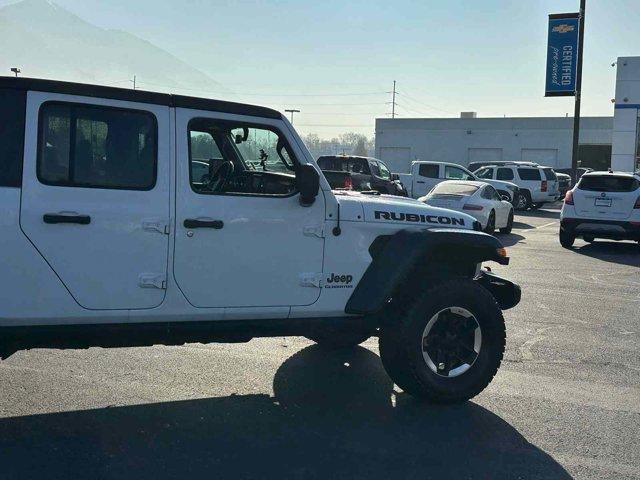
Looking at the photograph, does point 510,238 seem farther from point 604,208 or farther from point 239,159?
point 239,159

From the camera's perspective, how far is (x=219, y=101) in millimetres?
4438

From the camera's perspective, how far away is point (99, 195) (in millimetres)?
4027

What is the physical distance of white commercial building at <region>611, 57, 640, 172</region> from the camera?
31.9m

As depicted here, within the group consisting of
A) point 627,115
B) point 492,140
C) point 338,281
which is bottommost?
point 338,281

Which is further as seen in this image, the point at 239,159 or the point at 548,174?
the point at 548,174

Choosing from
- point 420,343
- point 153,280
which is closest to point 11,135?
point 153,280

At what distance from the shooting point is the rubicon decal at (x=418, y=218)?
480 cm

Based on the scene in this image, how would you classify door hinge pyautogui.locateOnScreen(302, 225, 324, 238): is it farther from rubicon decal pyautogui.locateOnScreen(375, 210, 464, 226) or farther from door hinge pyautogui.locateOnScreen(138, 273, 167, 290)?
door hinge pyautogui.locateOnScreen(138, 273, 167, 290)

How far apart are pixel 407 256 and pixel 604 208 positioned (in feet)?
34.6

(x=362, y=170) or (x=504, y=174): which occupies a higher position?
(x=504, y=174)

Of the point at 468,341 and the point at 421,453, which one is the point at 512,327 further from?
the point at 421,453

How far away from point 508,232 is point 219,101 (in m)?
14.4

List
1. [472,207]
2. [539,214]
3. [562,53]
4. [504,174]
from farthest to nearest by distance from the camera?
[562,53] → [504,174] → [539,214] → [472,207]

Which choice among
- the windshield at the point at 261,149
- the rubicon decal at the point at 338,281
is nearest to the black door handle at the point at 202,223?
the windshield at the point at 261,149
